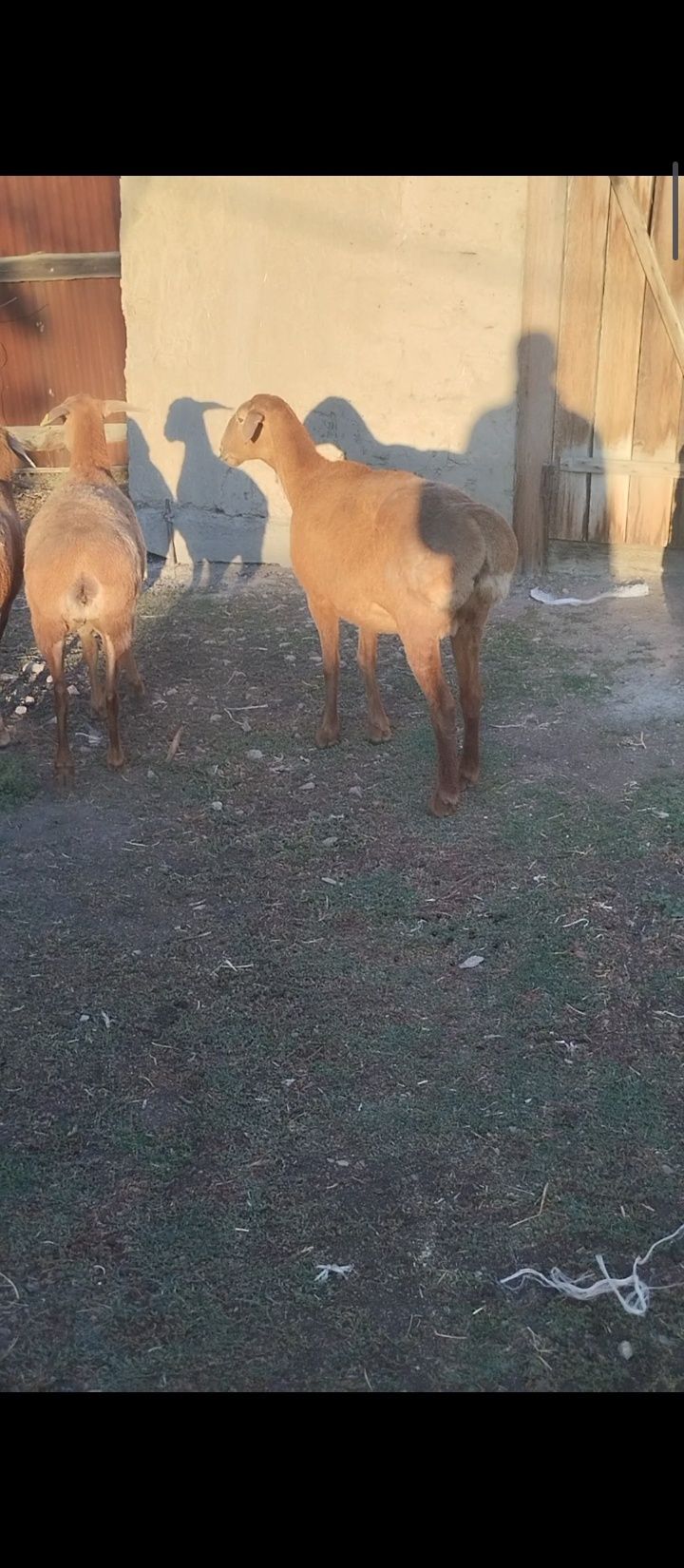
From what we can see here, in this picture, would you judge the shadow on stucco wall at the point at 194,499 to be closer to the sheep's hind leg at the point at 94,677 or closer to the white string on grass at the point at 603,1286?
the sheep's hind leg at the point at 94,677

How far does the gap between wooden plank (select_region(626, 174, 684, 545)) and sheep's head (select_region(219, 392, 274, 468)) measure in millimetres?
2952

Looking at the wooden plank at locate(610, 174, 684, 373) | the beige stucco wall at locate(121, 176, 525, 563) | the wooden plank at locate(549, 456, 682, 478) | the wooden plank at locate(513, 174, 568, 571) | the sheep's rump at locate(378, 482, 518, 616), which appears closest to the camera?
the sheep's rump at locate(378, 482, 518, 616)

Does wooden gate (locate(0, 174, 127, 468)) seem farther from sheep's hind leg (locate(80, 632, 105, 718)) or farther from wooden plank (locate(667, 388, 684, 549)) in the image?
wooden plank (locate(667, 388, 684, 549))

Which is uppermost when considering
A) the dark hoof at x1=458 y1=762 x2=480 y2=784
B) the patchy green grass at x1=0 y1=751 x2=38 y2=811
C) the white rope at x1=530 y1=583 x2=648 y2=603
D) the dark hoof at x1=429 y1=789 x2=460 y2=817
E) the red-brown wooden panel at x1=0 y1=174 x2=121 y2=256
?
the red-brown wooden panel at x1=0 y1=174 x2=121 y2=256

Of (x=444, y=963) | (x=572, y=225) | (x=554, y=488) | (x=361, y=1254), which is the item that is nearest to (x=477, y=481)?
(x=554, y=488)

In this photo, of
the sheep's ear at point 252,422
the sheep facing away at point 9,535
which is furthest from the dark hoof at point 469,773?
the sheep facing away at point 9,535

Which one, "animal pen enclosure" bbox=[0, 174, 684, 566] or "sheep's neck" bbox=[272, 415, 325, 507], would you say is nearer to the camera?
"sheep's neck" bbox=[272, 415, 325, 507]

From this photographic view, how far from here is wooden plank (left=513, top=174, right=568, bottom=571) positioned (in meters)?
7.80

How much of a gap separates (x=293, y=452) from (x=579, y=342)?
277 centimetres

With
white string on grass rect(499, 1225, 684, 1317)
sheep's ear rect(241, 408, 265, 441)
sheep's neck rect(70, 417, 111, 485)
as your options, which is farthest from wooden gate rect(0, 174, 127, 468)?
white string on grass rect(499, 1225, 684, 1317)

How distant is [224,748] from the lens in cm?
648

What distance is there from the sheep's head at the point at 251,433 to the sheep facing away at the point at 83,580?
2.12ft

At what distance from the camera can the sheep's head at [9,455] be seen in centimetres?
694

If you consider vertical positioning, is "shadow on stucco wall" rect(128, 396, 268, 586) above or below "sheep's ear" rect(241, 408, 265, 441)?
below
